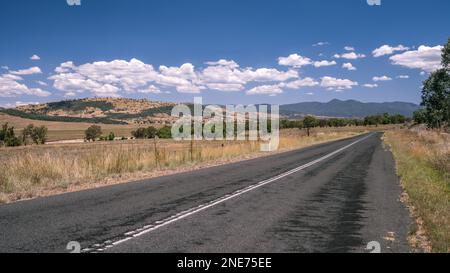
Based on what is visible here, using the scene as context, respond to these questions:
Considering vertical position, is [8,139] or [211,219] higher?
[211,219]

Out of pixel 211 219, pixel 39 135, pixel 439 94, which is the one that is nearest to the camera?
pixel 211 219

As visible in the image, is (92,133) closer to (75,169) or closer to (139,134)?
(139,134)

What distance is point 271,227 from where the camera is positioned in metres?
7.86

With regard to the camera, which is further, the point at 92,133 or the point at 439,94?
the point at 92,133

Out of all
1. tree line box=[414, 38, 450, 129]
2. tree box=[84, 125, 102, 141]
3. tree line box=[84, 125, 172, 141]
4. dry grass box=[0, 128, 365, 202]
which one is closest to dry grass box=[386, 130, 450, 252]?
dry grass box=[0, 128, 365, 202]

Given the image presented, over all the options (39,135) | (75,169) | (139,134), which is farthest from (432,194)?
(139,134)

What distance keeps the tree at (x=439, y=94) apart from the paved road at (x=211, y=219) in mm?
33935

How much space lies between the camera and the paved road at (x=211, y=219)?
6.55 meters

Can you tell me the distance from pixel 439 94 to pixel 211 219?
153 feet

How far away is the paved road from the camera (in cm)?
655

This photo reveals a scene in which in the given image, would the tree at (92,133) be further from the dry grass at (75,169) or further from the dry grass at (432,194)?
the dry grass at (432,194)

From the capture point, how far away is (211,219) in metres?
8.41
